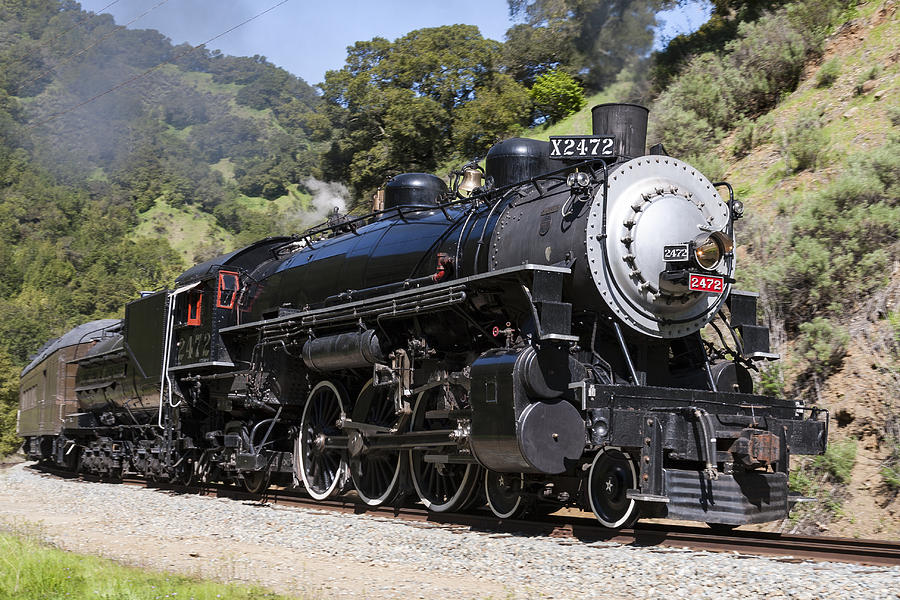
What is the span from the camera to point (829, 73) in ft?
61.3

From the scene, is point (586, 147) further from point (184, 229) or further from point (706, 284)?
point (184, 229)

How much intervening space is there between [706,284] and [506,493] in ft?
9.91

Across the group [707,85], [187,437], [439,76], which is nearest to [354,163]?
[439,76]

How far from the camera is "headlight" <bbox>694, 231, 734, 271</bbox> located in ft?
27.8

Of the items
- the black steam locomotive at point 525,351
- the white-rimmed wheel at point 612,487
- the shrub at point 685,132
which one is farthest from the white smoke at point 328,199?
the white-rimmed wheel at point 612,487

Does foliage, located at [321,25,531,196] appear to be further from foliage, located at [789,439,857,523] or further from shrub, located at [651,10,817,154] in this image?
foliage, located at [789,439,857,523]

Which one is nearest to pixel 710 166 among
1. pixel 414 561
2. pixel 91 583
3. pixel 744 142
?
pixel 744 142

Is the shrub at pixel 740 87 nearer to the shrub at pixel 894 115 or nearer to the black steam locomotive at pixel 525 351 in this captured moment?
the shrub at pixel 894 115

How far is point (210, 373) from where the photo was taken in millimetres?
14492

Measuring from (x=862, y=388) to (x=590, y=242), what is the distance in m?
4.88

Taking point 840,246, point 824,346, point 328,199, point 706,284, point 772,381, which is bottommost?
point 772,381

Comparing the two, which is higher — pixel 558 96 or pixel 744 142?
pixel 558 96

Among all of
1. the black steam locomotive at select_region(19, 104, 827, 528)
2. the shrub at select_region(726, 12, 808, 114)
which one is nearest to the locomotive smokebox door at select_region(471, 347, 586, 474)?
the black steam locomotive at select_region(19, 104, 827, 528)

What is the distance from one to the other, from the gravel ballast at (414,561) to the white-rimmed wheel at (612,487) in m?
0.49
